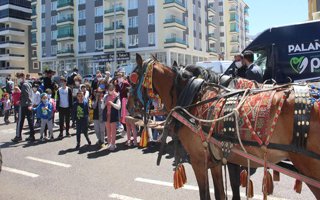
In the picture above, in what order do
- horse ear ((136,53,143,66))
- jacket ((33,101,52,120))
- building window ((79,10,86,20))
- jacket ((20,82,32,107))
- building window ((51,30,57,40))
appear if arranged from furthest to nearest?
building window ((51,30,57,40)) → building window ((79,10,86,20)) → jacket ((20,82,32,107)) → jacket ((33,101,52,120)) → horse ear ((136,53,143,66))

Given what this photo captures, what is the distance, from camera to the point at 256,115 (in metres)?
3.13

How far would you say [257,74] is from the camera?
5.91m

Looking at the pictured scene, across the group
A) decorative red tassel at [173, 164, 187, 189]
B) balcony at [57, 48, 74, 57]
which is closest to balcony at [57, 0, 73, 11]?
balcony at [57, 48, 74, 57]

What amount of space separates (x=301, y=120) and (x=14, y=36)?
241 ft

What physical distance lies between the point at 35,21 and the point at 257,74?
2604 inches

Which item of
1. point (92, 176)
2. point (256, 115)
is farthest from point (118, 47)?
point (256, 115)

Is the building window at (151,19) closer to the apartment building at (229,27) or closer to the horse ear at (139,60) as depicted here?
the apartment building at (229,27)

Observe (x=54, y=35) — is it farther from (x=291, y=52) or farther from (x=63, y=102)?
(x=291, y=52)

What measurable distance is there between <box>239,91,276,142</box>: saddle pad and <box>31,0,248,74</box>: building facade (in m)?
38.6

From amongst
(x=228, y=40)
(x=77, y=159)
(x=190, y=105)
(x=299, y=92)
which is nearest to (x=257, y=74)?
(x=190, y=105)

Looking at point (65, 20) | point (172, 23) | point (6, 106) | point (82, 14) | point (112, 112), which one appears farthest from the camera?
point (65, 20)

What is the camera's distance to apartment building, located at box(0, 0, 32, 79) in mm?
65750

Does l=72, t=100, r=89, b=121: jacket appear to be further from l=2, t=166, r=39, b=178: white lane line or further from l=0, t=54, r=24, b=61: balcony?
l=0, t=54, r=24, b=61: balcony

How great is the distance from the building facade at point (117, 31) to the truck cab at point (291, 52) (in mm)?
33101
